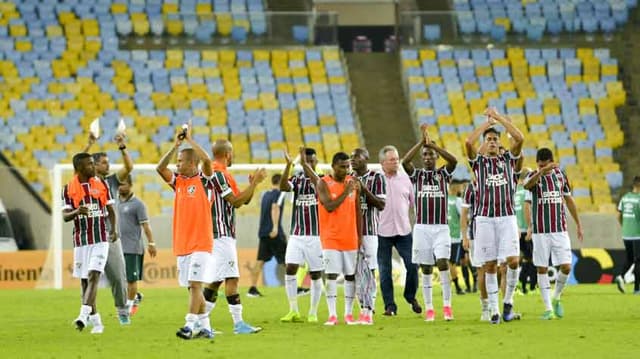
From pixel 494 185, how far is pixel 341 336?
311 centimetres

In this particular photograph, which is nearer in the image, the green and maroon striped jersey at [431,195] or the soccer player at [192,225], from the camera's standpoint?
the soccer player at [192,225]

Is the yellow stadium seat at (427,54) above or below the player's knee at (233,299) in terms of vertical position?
above

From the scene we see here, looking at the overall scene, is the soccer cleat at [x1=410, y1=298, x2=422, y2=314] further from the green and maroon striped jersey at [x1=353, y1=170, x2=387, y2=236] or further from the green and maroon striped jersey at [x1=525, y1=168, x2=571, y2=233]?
the green and maroon striped jersey at [x1=525, y1=168, x2=571, y2=233]

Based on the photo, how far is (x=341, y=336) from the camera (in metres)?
14.4

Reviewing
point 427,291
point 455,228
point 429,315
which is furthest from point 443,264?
point 455,228

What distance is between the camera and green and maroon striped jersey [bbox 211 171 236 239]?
14391 millimetres

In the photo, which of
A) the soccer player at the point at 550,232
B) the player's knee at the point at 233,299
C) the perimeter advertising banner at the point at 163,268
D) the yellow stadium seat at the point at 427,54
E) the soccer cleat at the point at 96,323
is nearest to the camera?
the player's knee at the point at 233,299

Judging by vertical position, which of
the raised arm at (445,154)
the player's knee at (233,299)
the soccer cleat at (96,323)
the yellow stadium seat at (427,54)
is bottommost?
the soccer cleat at (96,323)

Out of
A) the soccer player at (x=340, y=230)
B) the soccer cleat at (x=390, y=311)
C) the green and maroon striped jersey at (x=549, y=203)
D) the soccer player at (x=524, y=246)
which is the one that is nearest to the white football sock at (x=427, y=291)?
the soccer player at (x=340, y=230)

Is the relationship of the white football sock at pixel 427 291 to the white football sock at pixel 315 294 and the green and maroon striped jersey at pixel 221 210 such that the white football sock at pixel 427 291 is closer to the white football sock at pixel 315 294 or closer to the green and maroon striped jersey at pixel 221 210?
the white football sock at pixel 315 294

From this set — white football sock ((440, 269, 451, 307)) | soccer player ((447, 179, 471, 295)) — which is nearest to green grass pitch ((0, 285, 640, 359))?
white football sock ((440, 269, 451, 307))

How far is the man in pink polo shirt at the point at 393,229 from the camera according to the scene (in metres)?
18.4

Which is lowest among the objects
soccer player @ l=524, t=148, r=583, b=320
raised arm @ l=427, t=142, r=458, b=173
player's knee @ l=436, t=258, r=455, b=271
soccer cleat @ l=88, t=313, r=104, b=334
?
soccer cleat @ l=88, t=313, r=104, b=334

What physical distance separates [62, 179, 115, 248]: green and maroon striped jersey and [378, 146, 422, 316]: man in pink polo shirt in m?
4.24
